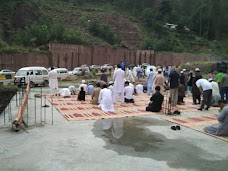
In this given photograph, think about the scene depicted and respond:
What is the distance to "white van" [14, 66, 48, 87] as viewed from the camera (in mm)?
19641

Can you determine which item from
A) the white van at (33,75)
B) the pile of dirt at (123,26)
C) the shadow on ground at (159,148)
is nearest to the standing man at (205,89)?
the shadow on ground at (159,148)

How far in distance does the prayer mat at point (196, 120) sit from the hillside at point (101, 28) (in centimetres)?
2249

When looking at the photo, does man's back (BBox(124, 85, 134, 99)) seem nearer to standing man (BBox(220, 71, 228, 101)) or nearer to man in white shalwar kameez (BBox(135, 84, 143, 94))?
man in white shalwar kameez (BBox(135, 84, 143, 94))

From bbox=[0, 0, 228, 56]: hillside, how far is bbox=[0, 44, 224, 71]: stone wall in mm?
1370

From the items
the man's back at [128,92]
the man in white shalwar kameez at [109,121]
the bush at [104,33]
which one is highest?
the bush at [104,33]

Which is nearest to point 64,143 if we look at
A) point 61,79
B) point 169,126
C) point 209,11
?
point 169,126

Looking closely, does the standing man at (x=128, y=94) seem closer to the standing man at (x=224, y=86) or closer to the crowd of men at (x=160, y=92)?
the crowd of men at (x=160, y=92)

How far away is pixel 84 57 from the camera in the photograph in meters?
35.3

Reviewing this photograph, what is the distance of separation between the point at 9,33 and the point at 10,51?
11.3m

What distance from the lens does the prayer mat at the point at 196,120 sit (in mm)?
8655

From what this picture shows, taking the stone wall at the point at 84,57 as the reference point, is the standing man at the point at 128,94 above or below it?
below

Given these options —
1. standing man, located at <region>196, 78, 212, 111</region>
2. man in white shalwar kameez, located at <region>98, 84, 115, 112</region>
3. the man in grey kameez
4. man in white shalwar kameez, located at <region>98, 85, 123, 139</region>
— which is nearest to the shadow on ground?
man in white shalwar kameez, located at <region>98, 85, 123, 139</region>

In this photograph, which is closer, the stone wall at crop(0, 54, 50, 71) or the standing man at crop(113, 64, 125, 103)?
the standing man at crop(113, 64, 125, 103)

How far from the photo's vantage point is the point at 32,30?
3612cm
